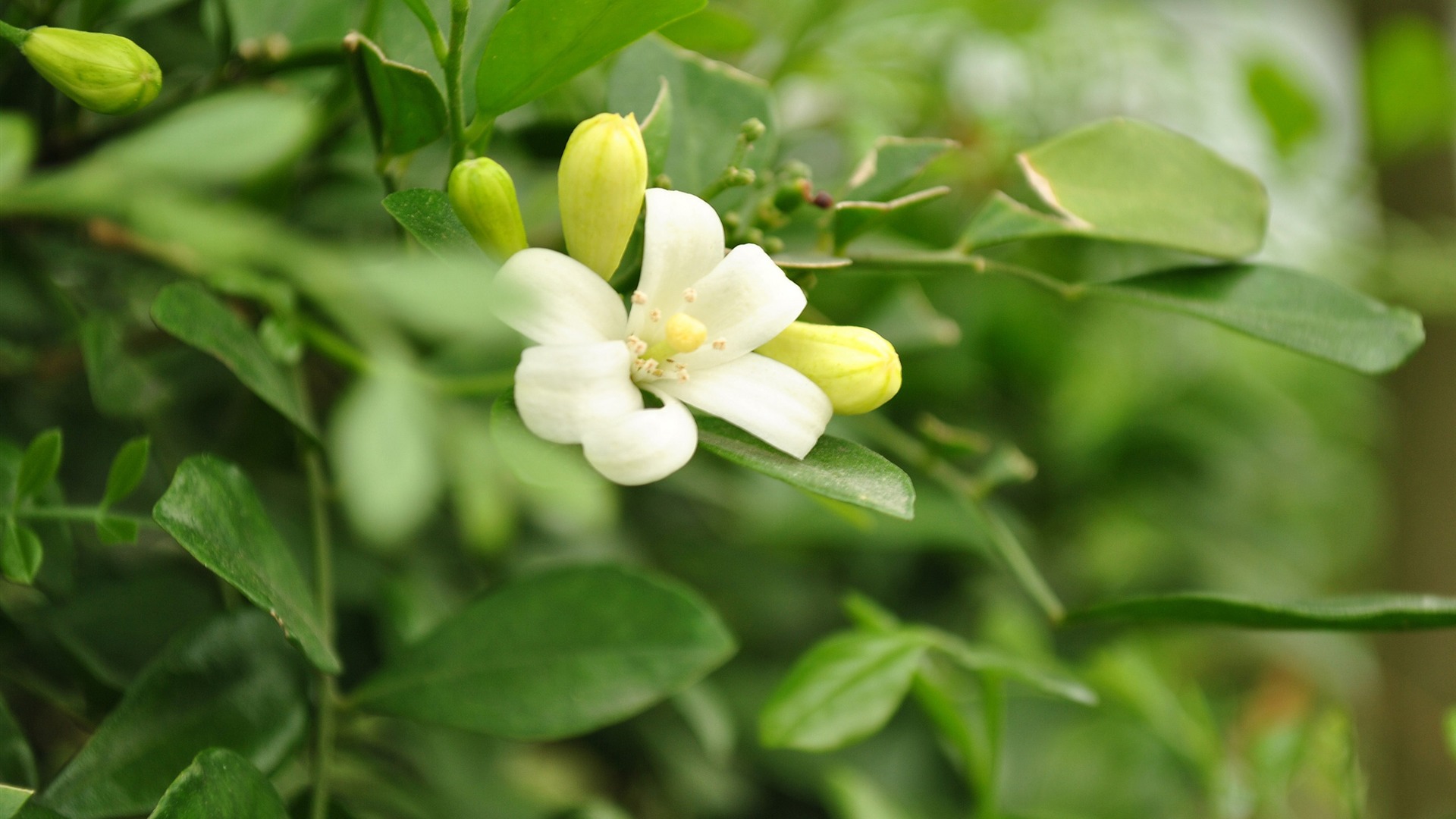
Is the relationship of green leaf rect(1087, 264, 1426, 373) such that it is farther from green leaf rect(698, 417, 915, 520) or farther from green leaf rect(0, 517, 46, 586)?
green leaf rect(0, 517, 46, 586)

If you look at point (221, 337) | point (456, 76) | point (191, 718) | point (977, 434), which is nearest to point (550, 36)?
point (456, 76)

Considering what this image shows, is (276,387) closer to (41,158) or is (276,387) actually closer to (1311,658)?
(41,158)

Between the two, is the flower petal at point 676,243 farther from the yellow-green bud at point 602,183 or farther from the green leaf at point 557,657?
the green leaf at point 557,657

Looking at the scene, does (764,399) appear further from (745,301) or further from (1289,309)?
(1289,309)

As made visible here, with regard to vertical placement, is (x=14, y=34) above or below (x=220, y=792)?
above

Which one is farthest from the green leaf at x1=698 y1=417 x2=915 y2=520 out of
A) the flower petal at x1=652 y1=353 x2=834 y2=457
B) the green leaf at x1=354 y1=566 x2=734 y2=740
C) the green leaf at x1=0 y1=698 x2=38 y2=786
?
the green leaf at x1=0 y1=698 x2=38 y2=786

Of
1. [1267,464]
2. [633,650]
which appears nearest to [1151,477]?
[1267,464]
